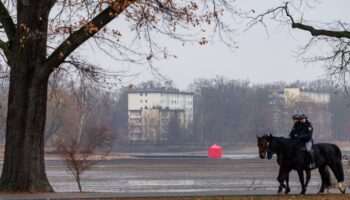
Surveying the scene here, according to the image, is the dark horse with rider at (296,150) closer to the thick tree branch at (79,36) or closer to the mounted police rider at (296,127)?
the mounted police rider at (296,127)

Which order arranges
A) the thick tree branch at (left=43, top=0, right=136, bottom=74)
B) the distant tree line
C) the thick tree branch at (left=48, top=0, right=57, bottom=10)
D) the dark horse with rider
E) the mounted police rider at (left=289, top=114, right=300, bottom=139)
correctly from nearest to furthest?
1. the dark horse with rider
2. the mounted police rider at (left=289, top=114, right=300, bottom=139)
3. the thick tree branch at (left=43, top=0, right=136, bottom=74)
4. the thick tree branch at (left=48, top=0, right=57, bottom=10)
5. the distant tree line

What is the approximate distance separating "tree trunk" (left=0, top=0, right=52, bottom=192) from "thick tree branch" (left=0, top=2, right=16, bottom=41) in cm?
75

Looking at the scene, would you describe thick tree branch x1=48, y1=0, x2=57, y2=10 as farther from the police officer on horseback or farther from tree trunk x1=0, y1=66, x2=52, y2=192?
the police officer on horseback

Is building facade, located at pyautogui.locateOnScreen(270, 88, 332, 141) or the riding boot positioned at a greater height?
building facade, located at pyautogui.locateOnScreen(270, 88, 332, 141)

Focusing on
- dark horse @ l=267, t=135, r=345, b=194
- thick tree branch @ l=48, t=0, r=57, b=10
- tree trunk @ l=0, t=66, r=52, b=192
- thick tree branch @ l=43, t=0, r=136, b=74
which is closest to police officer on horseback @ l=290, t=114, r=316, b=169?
dark horse @ l=267, t=135, r=345, b=194

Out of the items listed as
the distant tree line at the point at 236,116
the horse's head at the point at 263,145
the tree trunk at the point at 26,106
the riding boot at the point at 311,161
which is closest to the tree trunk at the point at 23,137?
the tree trunk at the point at 26,106

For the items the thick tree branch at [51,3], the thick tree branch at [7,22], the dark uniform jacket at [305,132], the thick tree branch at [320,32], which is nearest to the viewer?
the dark uniform jacket at [305,132]

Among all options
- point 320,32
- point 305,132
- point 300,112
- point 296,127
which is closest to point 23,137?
point 296,127

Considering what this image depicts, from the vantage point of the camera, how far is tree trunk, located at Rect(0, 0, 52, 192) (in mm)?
24766

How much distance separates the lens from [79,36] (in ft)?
79.2

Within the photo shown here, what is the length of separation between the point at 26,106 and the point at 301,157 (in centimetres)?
826

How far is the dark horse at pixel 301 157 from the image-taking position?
878 inches

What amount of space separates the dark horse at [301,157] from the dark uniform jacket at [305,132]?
17 centimetres

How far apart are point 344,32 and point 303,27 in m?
1.34
